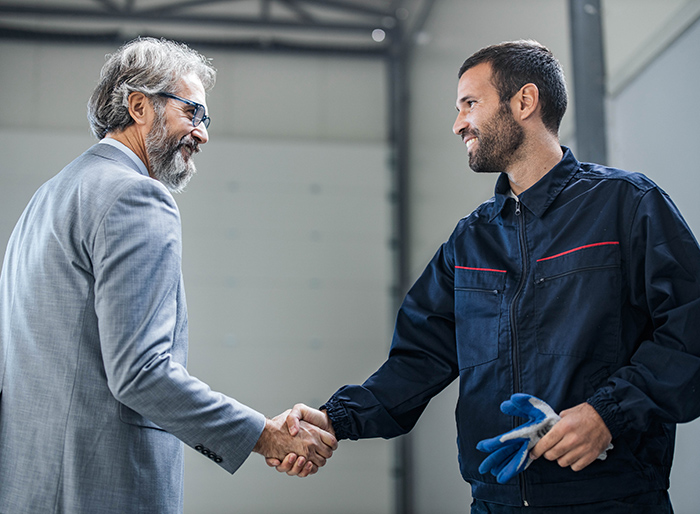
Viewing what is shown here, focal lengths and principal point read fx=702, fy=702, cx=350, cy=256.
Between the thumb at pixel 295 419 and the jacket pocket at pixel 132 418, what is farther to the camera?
the thumb at pixel 295 419

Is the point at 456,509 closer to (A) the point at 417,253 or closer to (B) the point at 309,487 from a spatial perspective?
(B) the point at 309,487

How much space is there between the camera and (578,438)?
146cm

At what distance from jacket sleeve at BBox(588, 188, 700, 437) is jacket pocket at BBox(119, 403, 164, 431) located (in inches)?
38.7

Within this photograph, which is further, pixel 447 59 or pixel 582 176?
pixel 447 59

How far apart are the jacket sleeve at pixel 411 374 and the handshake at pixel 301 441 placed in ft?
0.18

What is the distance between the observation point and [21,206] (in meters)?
6.33

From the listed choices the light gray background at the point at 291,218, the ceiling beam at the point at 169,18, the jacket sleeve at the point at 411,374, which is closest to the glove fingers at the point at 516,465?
the jacket sleeve at the point at 411,374

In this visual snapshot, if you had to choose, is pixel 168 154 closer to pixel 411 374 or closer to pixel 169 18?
pixel 411 374

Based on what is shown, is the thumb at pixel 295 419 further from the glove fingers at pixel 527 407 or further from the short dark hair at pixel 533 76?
the short dark hair at pixel 533 76

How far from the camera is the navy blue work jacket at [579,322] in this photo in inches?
57.6

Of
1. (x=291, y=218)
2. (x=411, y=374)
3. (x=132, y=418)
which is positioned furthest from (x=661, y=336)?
(x=291, y=218)

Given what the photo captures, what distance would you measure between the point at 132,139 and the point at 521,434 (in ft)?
4.26

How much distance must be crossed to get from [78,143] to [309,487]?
3802mm

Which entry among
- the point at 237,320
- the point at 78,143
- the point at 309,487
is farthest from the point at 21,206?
the point at 309,487
